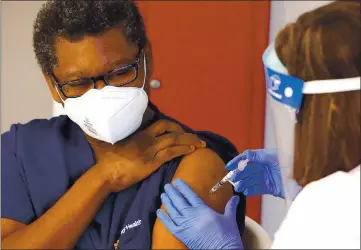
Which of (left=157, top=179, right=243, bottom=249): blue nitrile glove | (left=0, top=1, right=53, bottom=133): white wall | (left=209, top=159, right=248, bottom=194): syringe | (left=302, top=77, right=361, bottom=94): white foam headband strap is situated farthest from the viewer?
(left=0, top=1, right=53, bottom=133): white wall

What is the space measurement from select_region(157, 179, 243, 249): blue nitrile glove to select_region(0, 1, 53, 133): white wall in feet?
1.39

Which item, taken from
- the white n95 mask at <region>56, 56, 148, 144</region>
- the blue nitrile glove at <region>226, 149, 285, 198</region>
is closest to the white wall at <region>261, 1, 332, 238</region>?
the blue nitrile glove at <region>226, 149, 285, 198</region>

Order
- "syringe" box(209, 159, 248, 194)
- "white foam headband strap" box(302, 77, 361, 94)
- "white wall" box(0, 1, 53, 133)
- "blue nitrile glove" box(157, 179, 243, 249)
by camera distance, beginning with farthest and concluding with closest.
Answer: "white wall" box(0, 1, 53, 133) < "syringe" box(209, 159, 248, 194) < "blue nitrile glove" box(157, 179, 243, 249) < "white foam headband strap" box(302, 77, 361, 94)

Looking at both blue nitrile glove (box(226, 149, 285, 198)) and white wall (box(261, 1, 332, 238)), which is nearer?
white wall (box(261, 1, 332, 238))

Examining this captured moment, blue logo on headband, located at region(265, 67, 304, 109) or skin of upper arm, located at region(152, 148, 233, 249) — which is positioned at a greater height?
blue logo on headband, located at region(265, 67, 304, 109)

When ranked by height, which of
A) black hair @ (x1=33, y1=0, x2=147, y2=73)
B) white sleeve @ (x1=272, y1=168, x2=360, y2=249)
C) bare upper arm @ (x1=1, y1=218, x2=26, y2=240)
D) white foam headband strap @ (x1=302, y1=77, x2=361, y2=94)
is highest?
black hair @ (x1=33, y1=0, x2=147, y2=73)

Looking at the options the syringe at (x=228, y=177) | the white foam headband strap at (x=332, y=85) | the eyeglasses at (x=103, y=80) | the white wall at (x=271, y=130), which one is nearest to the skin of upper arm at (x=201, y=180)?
the syringe at (x=228, y=177)

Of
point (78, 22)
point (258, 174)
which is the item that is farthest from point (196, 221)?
point (78, 22)

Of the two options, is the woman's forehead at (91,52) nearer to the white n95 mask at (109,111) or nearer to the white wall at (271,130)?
the white n95 mask at (109,111)

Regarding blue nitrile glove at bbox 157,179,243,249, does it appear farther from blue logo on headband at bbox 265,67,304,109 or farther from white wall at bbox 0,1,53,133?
white wall at bbox 0,1,53,133

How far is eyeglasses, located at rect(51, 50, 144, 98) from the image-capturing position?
1.06m

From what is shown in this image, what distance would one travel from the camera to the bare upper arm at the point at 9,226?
43.0 inches

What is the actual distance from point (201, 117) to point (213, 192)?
0.25m

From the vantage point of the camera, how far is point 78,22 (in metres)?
1.07
